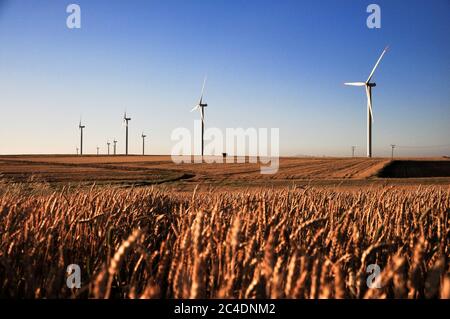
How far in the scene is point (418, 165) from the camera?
66.9 meters

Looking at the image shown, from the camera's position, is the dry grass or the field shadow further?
the field shadow

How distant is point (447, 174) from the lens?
59.2m

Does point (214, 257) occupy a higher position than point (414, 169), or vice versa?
point (414, 169)

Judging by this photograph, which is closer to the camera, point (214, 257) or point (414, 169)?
point (214, 257)

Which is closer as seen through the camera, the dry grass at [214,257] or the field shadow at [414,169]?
the dry grass at [214,257]
